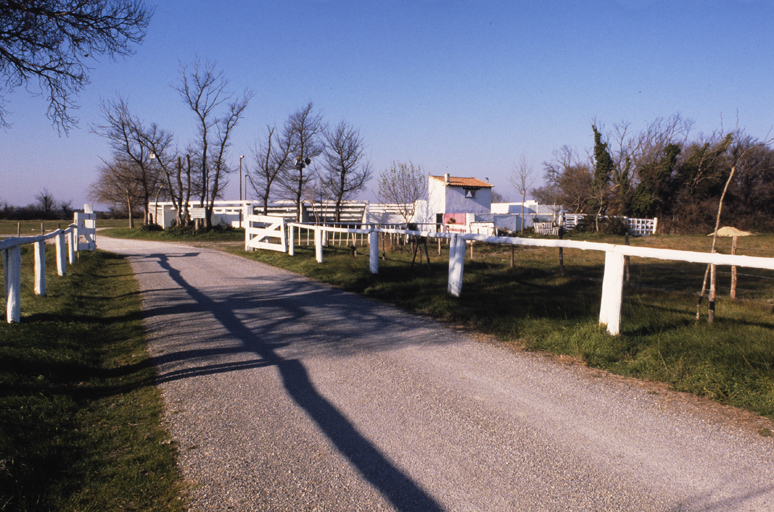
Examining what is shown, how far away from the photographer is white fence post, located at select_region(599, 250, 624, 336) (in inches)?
225

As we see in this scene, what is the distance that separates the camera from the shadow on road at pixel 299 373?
2891mm

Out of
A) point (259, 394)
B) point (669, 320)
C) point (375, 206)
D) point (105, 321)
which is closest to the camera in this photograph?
point (259, 394)

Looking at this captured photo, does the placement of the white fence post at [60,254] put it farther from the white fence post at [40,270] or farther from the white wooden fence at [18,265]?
the white fence post at [40,270]

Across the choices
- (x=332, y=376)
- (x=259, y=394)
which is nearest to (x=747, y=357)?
(x=332, y=376)

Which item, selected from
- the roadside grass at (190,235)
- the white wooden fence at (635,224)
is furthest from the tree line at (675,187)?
the roadside grass at (190,235)

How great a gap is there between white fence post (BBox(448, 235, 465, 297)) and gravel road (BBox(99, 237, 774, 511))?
7.41 feet

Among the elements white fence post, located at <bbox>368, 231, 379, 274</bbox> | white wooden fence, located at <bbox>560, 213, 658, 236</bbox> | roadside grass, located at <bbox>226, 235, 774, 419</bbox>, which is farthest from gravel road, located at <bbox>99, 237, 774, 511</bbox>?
white wooden fence, located at <bbox>560, 213, 658, 236</bbox>

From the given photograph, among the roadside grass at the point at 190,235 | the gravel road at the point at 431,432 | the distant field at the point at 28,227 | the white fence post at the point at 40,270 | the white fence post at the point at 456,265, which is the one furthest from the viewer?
the roadside grass at the point at 190,235

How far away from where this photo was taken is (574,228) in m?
42.6

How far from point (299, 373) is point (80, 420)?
181cm

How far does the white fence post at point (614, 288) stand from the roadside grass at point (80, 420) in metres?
4.59

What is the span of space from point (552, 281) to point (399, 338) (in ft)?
15.9

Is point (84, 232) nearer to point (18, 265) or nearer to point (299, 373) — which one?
point (18, 265)

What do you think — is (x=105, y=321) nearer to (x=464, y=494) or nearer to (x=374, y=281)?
(x=374, y=281)
